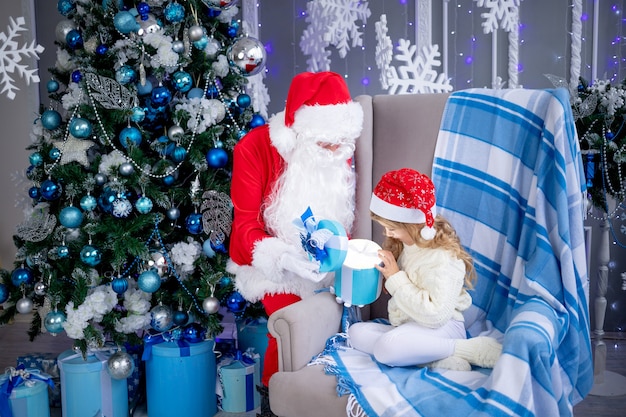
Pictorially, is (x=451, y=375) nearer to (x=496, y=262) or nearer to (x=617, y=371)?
(x=496, y=262)

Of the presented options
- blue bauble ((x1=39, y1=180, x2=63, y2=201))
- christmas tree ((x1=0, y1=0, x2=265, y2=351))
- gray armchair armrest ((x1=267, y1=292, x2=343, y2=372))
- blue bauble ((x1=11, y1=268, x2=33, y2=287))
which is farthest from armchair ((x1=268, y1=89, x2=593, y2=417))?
blue bauble ((x1=11, y1=268, x2=33, y2=287))

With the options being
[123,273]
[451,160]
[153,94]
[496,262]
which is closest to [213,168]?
[153,94]

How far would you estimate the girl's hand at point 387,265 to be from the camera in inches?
71.3

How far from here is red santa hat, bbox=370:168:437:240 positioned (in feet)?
5.73

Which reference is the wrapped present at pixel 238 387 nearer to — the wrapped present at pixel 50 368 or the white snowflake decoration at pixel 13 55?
the wrapped present at pixel 50 368

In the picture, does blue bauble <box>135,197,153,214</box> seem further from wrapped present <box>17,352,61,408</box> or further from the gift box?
wrapped present <box>17,352,61,408</box>

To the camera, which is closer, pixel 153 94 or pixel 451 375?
pixel 451 375

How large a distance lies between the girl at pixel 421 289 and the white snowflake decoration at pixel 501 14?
1.89 m

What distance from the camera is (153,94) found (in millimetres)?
2361

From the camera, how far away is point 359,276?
5.92 feet

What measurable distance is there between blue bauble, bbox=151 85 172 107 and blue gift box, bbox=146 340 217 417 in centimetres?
100

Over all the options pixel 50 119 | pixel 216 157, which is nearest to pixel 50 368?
pixel 50 119

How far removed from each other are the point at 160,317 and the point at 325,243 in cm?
101

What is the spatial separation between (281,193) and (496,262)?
2.61ft
